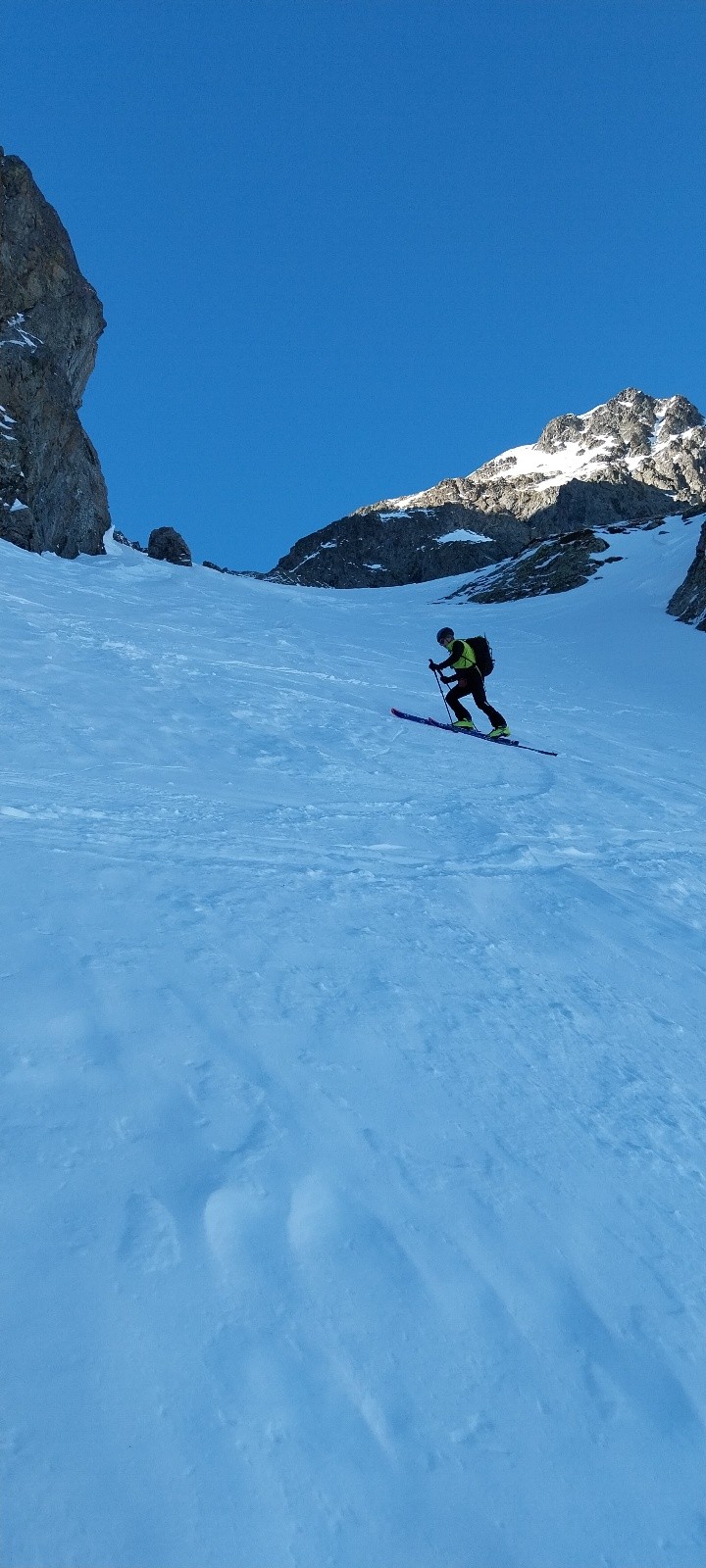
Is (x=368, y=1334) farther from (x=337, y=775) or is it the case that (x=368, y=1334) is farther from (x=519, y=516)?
(x=519, y=516)

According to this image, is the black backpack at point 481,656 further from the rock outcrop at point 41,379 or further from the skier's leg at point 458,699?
the rock outcrop at point 41,379

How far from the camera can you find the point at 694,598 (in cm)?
3244

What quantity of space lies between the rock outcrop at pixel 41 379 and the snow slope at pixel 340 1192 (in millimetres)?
31556

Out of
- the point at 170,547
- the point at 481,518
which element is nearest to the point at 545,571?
the point at 170,547

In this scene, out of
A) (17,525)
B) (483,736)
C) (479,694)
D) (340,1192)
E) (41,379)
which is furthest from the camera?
(41,379)

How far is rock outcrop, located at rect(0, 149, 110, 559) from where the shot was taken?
33938mm

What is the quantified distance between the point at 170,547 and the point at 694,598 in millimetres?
29785

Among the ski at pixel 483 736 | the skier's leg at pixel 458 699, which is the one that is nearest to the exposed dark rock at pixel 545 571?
the skier's leg at pixel 458 699

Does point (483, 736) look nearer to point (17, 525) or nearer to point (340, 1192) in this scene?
point (340, 1192)

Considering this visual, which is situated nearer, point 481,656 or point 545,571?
point 481,656

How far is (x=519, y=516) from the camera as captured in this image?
12294cm

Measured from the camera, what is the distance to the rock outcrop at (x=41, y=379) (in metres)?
33.9

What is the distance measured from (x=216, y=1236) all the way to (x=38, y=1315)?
→ 52 centimetres


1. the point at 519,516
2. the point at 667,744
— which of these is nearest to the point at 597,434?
the point at 519,516
